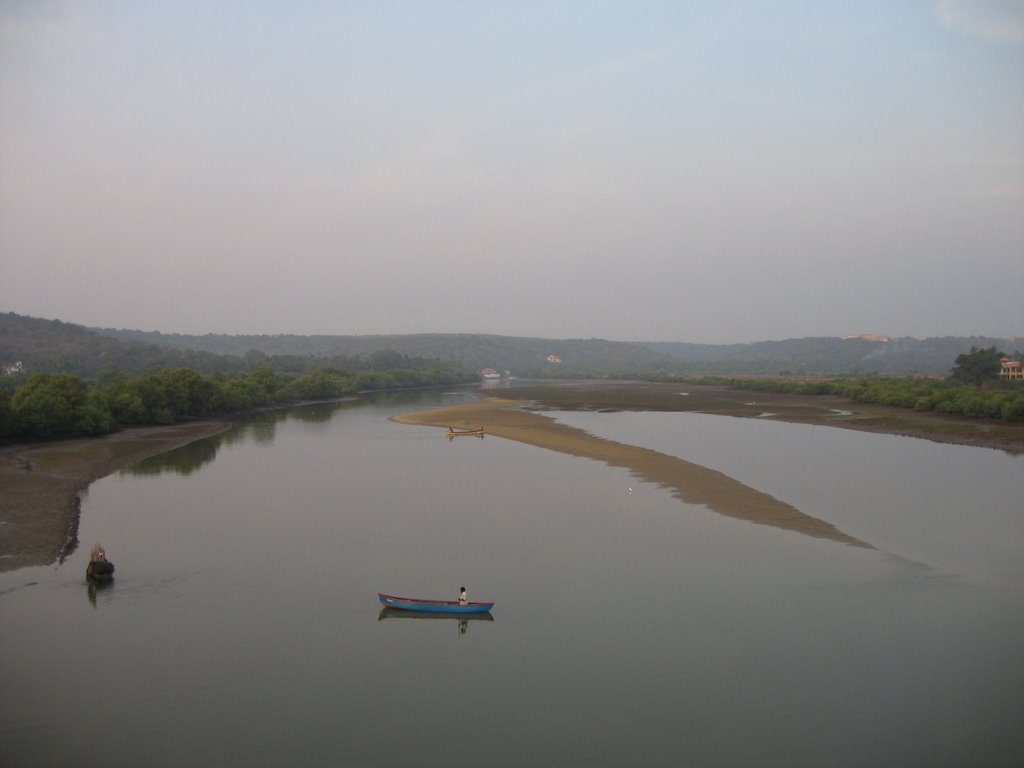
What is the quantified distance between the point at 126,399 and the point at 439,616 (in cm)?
4563

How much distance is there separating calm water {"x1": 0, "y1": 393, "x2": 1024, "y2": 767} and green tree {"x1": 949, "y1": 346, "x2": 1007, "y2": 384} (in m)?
66.5

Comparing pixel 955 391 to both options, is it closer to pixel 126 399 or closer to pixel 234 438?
pixel 234 438

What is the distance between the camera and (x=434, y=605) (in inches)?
687

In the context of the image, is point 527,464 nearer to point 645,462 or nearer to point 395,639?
point 645,462

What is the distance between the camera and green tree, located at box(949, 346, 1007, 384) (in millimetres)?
86938

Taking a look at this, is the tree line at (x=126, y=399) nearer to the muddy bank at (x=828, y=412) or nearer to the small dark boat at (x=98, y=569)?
the small dark boat at (x=98, y=569)

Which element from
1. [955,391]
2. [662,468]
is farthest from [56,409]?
[955,391]

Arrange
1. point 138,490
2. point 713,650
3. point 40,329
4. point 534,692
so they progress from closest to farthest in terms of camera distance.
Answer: point 534,692 < point 713,650 < point 138,490 < point 40,329

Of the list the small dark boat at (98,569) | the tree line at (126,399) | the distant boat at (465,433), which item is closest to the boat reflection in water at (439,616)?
the small dark boat at (98,569)

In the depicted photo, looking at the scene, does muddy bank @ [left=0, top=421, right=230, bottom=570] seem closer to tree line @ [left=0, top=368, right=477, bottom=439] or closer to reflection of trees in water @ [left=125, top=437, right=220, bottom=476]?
reflection of trees in water @ [left=125, top=437, right=220, bottom=476]

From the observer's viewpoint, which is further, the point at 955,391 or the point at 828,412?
the point at 828,412

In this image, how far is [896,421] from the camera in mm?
60156

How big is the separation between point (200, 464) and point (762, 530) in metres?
29.0

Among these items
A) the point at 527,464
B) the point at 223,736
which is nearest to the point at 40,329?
the point at 527,464
